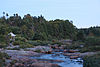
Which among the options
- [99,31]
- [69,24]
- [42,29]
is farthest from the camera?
[69,24]

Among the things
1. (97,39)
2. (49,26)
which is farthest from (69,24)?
(97,39)

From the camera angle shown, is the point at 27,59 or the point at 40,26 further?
the point at 40,26

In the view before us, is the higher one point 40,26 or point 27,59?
point 40,26

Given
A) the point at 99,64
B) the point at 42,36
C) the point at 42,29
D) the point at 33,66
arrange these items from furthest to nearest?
the point at 42,29
the point at 42,36
the point at 33,66
the point at 99,64

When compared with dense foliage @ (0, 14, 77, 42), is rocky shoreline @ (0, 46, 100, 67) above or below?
below

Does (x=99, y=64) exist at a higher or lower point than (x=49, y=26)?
lower

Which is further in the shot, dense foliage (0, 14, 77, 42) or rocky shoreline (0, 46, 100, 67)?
dense foliage (0, 14, 77, 42)

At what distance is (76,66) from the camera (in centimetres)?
1895

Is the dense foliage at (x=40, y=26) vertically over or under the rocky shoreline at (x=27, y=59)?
over

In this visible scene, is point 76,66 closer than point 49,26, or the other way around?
point 76,66

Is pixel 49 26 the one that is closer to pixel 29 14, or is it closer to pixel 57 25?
pixel 57 25

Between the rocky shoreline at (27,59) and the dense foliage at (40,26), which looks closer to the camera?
the rocky shoreline at (27,59)

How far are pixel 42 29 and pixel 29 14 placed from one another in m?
12.6

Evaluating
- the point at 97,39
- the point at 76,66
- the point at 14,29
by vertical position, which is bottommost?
the point at 76,66
